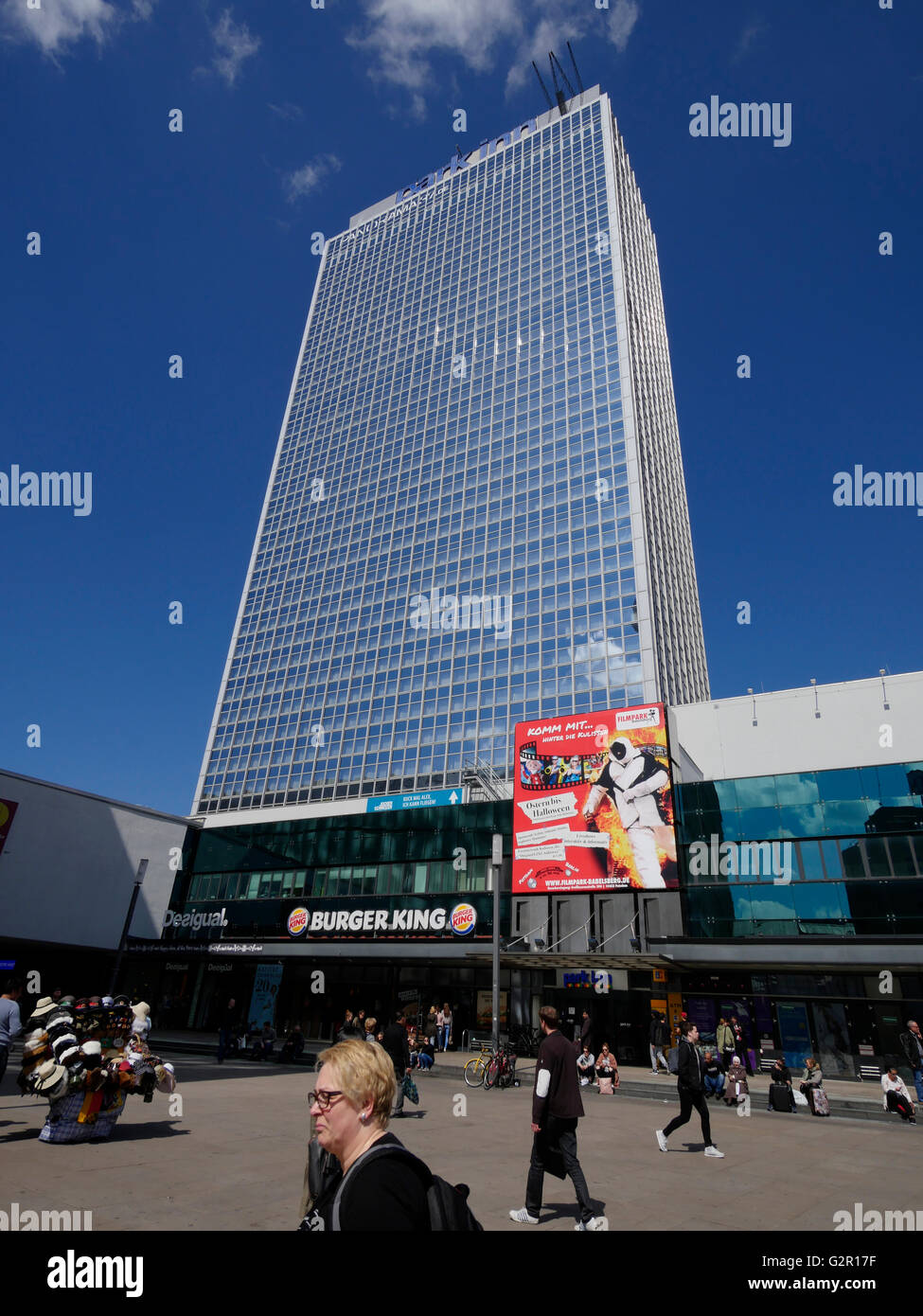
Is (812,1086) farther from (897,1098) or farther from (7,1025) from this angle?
(7,1025)

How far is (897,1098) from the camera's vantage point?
678 inches

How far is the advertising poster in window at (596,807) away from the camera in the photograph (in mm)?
29891

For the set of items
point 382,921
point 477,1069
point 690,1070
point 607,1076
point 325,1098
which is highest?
point 382,921

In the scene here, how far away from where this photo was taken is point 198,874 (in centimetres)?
4725

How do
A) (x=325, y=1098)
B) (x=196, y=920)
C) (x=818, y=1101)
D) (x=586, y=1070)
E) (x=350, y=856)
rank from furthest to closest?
(x=196, y=920) → (x=350, y=856) → (x=586, y=1070) → (x=818, y=1101) → (x=325, y=1098)

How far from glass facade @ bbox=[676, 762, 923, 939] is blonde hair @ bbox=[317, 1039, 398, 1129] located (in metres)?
29.5

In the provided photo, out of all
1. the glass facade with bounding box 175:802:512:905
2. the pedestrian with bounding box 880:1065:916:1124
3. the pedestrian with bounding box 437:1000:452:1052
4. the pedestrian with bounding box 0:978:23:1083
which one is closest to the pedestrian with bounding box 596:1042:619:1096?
the pedestrian with bounding box 880:1065:916:1124

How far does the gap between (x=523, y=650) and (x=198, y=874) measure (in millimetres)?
31681

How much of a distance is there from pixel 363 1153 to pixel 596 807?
2989 cm

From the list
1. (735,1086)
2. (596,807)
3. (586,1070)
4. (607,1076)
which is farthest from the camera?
(596,807)

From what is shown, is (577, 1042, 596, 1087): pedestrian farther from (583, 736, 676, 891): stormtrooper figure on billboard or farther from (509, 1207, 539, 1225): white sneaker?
(509, 1207, 539, 1225): white sneaker

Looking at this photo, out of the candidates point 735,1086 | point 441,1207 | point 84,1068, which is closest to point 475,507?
point 735,1086

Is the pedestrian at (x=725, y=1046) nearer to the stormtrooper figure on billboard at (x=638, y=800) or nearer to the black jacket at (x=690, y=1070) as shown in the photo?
the stormtrooper figure on billboard at (x=638, y=800)

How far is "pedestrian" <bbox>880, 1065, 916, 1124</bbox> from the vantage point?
17.1m
